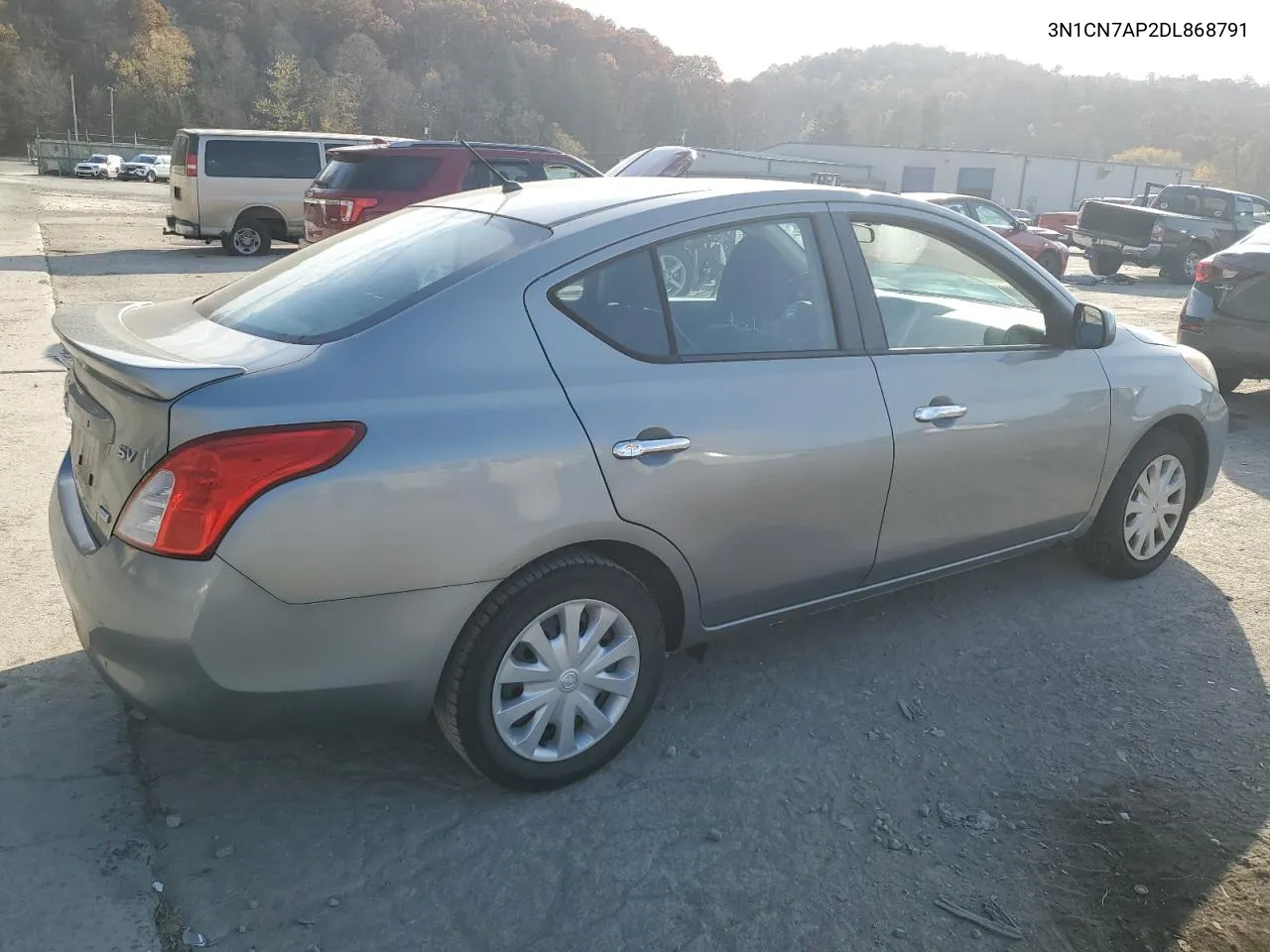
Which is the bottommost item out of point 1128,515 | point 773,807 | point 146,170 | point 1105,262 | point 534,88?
point 773,807

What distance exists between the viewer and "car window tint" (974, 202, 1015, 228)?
671 inches

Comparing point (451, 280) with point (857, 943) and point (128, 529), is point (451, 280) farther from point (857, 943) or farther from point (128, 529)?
point (857, 943)

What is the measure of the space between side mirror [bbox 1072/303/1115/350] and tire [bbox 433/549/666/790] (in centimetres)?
205

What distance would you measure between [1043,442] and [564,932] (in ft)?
8.16

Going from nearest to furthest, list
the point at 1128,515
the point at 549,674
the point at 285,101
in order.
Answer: the point at 549,674 < the point at 1128,515 < the point at 285,101

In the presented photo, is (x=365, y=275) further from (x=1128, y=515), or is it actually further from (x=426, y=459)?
(x=1128, y=515)

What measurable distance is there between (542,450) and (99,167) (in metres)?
60.2

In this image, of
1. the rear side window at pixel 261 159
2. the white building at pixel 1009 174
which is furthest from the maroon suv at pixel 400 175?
the white building at pixel 1009 174

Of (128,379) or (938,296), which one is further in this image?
(938,296)

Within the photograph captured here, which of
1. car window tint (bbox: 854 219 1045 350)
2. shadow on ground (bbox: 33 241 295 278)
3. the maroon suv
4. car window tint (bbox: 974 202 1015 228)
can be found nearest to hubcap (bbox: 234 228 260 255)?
shadow on ground (bbox: 33 241 295 278)

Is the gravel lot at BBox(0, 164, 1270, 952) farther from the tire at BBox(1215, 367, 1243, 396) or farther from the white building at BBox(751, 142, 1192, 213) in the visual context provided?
the white building at BBox(751, 142, 1192, 213)

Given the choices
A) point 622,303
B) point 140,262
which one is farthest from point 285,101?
point 622,303

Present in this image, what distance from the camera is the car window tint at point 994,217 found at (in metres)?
17.0

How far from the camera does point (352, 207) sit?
12156 mm
